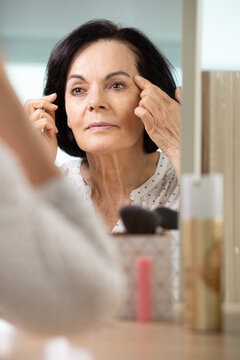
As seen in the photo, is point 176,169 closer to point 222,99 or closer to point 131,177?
point 131,177

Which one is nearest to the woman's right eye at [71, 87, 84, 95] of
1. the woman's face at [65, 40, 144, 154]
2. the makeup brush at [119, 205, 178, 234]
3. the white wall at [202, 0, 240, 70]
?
the woman's face at [65, 40, 144, 154]

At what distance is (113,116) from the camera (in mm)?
1321

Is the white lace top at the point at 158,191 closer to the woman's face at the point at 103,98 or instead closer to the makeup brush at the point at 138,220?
the woman's face at the point at 103,98

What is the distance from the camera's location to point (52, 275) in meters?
0.44

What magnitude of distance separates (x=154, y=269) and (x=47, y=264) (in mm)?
443

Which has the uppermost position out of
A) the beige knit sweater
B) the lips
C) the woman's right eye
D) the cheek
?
the woman's right eye

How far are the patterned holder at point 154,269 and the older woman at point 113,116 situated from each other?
1.21 ft

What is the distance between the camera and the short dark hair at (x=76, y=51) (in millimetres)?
1320

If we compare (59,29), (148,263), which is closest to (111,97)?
(59,29)

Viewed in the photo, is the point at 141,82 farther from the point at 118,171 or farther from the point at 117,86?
the point at 118,171

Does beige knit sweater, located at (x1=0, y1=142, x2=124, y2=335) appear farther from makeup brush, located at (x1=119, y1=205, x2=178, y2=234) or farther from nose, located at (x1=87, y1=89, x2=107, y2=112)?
nose, located at (x1=87, y1=89, x2=107, y2=112)

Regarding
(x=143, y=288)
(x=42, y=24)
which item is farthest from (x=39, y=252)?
(x=42, y=24)

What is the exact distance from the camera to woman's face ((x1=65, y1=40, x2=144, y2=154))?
1312 millimetres

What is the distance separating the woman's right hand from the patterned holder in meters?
0.49
